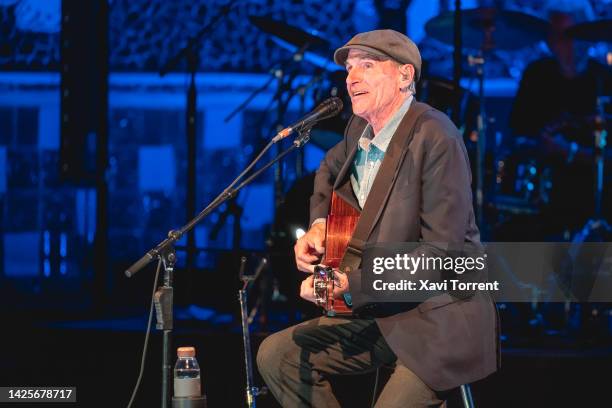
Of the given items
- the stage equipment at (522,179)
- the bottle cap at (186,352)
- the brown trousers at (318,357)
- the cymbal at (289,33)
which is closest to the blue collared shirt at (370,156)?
the brown trousers at (318,357)

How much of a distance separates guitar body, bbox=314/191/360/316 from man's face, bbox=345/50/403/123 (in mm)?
355

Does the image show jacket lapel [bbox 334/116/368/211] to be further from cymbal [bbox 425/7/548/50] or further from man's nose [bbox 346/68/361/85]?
cymbal [bbox 425/7/548/50]

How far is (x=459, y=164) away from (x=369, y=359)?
2.81 ft

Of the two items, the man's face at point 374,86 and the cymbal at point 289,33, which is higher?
the cymbal at point 289,33

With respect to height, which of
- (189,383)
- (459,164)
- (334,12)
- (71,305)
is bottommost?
(71,305)

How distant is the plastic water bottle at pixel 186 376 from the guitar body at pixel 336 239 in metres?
0.70

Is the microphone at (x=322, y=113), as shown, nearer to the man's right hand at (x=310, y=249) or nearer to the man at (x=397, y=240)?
the man at (x=397, y=240)

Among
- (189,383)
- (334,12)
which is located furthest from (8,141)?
(189,383)

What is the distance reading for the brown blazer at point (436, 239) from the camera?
3396 mm

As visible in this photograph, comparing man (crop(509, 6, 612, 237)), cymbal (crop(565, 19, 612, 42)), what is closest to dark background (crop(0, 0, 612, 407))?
man (crop(509, 6, 612, 237))

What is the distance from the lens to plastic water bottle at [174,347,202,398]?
13.2ft

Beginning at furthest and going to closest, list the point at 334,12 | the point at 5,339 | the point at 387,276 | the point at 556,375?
the point at 334,12, the point at 5,339, the point at 556,375, the point at 387,276

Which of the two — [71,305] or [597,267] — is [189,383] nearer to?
[597,267]

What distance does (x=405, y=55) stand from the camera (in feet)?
11.9
